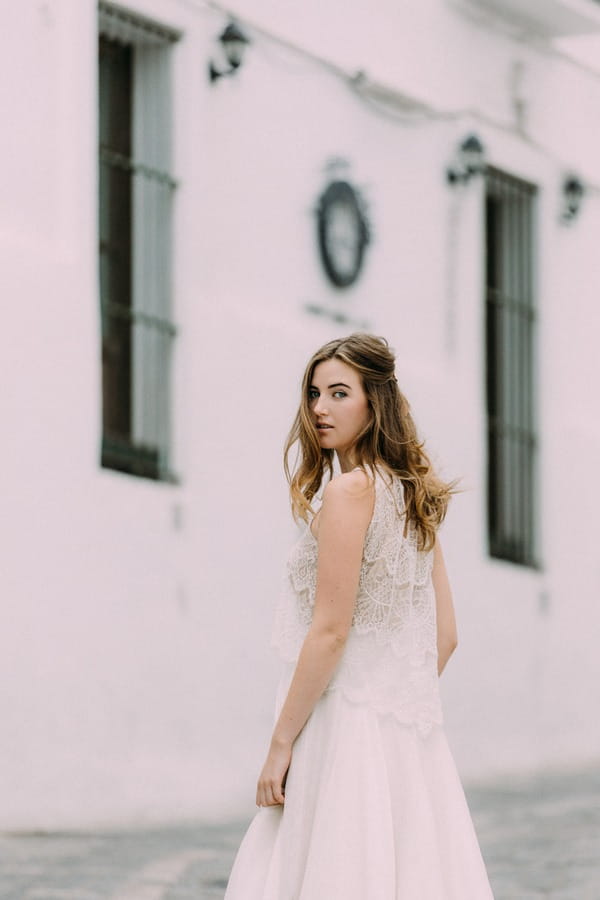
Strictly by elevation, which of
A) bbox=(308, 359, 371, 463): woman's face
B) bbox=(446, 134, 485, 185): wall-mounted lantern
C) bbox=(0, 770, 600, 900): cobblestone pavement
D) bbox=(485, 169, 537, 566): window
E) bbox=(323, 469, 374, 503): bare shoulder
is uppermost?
bbox=(446, 134, 485, 185): wall-mounted lantern

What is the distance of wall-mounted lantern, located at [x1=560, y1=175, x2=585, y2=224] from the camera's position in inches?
545

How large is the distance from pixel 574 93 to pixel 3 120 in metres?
6.10

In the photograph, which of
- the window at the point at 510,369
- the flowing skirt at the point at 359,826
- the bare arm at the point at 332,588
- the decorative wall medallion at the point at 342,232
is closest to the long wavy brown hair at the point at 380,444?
the bare arm at the point at 332,588

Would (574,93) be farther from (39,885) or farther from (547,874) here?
(39,885)

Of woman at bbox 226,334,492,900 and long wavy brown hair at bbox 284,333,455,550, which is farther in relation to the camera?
long wavy brown hair at bbox 284,333,455,550

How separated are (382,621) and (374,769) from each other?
1.03 feet

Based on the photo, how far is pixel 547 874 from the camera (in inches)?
320

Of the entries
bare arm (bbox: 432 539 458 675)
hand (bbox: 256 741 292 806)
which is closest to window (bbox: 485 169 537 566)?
bare arm (bbox: 432 539 458 675)

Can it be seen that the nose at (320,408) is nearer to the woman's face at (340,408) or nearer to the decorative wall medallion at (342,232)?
the woman's face at (340,408)

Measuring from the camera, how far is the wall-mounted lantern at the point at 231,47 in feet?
34.0

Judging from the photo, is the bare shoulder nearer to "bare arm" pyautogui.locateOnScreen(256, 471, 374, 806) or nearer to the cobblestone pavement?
"bare arm" pyautogui.locateOnScreen(256, 471, 374, 806)

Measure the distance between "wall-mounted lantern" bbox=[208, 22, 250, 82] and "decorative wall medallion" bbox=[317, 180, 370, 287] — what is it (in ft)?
3.66

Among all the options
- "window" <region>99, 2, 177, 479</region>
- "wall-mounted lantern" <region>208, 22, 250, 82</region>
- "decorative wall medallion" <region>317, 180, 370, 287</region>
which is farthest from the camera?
"decorative wall medallion" <region>317, 180, 370, 287</region>

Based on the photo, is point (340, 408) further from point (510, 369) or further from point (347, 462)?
point (510, 369)
